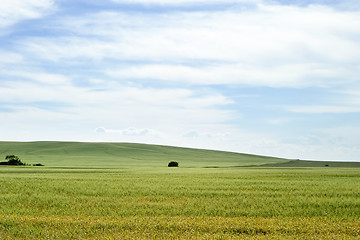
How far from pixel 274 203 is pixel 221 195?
3.31m

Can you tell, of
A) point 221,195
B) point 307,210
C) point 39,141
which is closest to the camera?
point 307,210

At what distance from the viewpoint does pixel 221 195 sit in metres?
20.4

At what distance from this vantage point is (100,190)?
2208 centimetres

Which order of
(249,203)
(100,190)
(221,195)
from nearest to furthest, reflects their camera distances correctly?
(249,203) → (221,195) → (100,190)

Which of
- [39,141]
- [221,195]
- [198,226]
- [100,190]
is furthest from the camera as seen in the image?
[39,141]

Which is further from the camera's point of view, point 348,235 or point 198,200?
point 198,200

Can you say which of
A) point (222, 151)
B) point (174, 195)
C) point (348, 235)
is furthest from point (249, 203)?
point (222, 151)

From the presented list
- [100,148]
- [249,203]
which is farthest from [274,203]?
[100,148]

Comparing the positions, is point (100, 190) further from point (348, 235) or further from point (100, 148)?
point (100, 148)

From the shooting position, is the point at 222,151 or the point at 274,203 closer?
the point at 274,203

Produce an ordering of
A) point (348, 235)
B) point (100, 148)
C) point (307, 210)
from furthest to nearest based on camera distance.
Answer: point (100, 148)
point (307, 210)
point (348, 235)

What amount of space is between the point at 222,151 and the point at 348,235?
13052 centimetres

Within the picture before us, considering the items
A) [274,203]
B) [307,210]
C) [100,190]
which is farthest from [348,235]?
[100,190]

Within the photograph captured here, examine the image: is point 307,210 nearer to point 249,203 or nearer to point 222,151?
point 249,203
